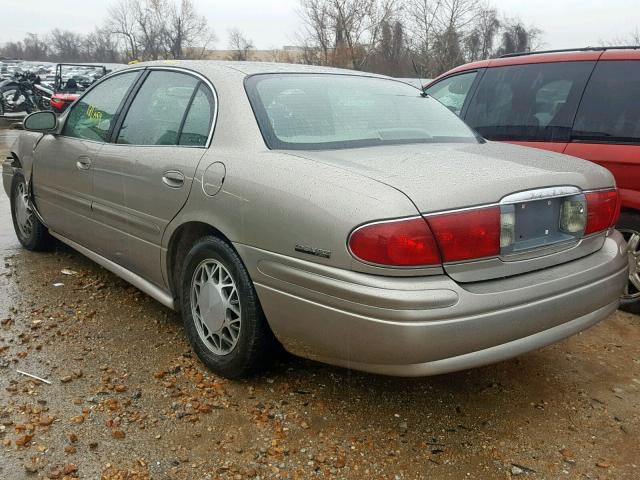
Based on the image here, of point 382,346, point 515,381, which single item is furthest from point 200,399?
point 515,381

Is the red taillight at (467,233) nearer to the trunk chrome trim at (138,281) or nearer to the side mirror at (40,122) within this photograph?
the trunk chrome trim at (138,281)

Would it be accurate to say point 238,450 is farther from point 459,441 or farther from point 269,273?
point 459,441

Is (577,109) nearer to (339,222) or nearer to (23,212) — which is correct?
(339,222)

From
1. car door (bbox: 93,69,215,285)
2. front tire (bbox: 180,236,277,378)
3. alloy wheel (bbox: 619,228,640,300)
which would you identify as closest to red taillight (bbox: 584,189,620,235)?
alloy wheel (bbox: 619,228,640,300)

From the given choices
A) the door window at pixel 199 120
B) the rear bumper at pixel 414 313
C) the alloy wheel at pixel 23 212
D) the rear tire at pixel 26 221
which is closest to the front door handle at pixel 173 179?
the door window at pixel 199 120

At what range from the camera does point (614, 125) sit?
380cm

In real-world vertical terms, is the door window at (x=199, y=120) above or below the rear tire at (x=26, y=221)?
above

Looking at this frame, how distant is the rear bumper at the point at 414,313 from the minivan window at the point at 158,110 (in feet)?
3.44

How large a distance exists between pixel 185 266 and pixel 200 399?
2.20ft

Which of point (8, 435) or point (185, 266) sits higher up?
A: point (185, 266)

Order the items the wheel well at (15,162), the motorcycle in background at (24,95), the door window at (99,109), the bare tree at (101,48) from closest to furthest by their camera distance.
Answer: the door window at (99,109) → the wheel well at (15,162) → the motorcycle in background at (24,95) → the bare tree at (101,48)

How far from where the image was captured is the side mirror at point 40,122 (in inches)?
167

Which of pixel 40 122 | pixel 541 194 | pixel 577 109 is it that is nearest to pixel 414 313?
pixel 541 194

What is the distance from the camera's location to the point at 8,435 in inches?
96.8
